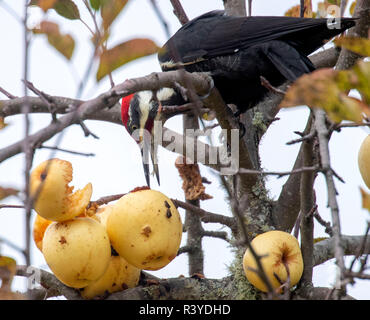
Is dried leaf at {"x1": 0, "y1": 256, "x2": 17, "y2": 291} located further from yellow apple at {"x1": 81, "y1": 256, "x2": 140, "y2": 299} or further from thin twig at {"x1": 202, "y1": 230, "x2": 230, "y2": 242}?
thin twig at {"x1": 202, "y1": 230, "x2": 230, "y2": 242}

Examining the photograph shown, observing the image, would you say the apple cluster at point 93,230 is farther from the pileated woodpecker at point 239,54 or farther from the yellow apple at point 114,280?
the pileated woodpecker at point 239,54

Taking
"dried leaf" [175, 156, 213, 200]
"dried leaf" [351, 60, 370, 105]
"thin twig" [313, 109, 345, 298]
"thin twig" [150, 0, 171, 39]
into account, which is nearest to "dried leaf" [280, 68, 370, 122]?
"dried leaf" [351, 60, 370, 105]

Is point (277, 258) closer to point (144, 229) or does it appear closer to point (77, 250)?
point (144, 229)

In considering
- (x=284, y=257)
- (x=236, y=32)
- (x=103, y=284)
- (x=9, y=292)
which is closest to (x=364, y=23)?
(x=236, y=32)

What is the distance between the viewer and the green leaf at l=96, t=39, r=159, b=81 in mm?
1273

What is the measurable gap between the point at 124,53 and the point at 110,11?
0.40 ft

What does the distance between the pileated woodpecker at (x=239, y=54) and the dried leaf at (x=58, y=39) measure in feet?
4.15

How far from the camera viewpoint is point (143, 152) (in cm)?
297

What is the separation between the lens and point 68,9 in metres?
1.66

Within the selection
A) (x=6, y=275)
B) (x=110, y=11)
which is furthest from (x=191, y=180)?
(x=110, y=11)

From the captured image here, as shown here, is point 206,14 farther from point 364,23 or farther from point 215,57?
point 364,23

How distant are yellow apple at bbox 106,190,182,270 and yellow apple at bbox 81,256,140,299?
0.18 meters

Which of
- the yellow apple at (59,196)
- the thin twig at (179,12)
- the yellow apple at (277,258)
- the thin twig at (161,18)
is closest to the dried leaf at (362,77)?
the thin twig at (161,18)

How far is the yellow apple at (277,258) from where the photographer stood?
6.02ft
